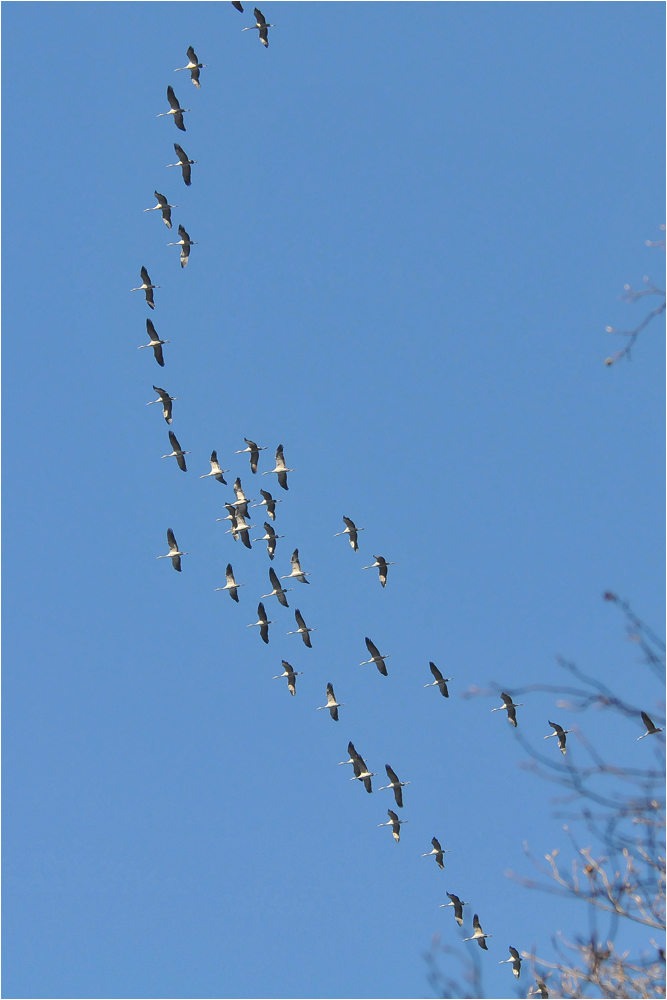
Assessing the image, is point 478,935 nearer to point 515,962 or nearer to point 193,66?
point 515,962

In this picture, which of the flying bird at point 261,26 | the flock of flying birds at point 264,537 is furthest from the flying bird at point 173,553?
the flying bird at point 261,26

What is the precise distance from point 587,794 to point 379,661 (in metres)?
30.5

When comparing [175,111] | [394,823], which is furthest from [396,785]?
[175,111]

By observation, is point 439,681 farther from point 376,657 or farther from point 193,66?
point 193,66

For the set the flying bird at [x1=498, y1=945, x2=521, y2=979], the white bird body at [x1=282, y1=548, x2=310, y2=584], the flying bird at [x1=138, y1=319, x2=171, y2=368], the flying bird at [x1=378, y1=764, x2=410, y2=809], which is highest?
the flying bird at [x1=138, y1=319, x2=171, y2=368]

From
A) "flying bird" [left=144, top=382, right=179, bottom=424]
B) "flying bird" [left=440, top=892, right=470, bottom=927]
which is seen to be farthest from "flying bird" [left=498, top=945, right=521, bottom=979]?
"flying bird" [left=144, top=382, right=179, bottom=424]

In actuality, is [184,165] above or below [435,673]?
above

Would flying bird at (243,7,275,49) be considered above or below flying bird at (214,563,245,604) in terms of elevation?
above

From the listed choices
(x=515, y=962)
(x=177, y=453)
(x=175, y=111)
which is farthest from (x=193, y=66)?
(x=515, y=962)

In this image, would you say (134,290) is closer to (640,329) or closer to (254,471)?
(254,471)

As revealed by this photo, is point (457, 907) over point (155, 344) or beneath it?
beneath

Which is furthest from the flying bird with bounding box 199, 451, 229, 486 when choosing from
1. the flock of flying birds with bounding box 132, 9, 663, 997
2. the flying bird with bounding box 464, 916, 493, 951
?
the flying bird with bounding box 464, 916, 493, 951

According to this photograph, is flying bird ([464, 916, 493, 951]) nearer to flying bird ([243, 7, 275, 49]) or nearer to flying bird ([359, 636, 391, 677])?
flying bird ([359, 636, 391, 677])

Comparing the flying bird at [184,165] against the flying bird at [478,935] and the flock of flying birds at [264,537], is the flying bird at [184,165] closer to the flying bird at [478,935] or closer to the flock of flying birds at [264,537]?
the flock of flying birds at [264,537]
